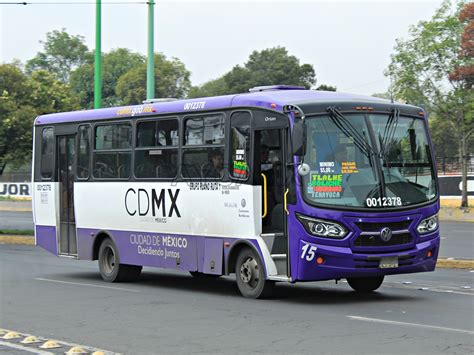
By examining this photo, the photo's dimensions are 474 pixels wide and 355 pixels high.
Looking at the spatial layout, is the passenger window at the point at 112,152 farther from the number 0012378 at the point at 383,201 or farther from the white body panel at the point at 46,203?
the number 0012378 at the point at 383,201

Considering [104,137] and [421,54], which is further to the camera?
[421,54]

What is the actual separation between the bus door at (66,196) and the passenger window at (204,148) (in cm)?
392

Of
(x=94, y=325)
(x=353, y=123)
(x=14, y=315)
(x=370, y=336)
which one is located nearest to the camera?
(x=370, y=336)

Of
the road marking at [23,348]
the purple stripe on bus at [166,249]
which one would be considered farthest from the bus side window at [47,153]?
the road marking at [23,348]

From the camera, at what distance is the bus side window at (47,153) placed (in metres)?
19.6

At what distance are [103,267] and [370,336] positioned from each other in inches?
334

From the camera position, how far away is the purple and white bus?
13.4 meters

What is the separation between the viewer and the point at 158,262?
16422 millimetres

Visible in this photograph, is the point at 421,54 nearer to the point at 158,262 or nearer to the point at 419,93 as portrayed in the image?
the point at 419,93

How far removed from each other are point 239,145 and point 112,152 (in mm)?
3972

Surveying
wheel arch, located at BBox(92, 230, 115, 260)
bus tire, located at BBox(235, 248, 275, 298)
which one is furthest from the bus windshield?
wheel arch, located at BBox(92, 230, 115, 260)

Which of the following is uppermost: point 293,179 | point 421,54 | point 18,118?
point 421,54

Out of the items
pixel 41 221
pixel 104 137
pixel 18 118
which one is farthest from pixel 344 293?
pixel 18 118

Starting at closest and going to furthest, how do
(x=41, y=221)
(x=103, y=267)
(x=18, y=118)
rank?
(x=103, y=267)
(x=41, y=221)
(x=18, y=118)
